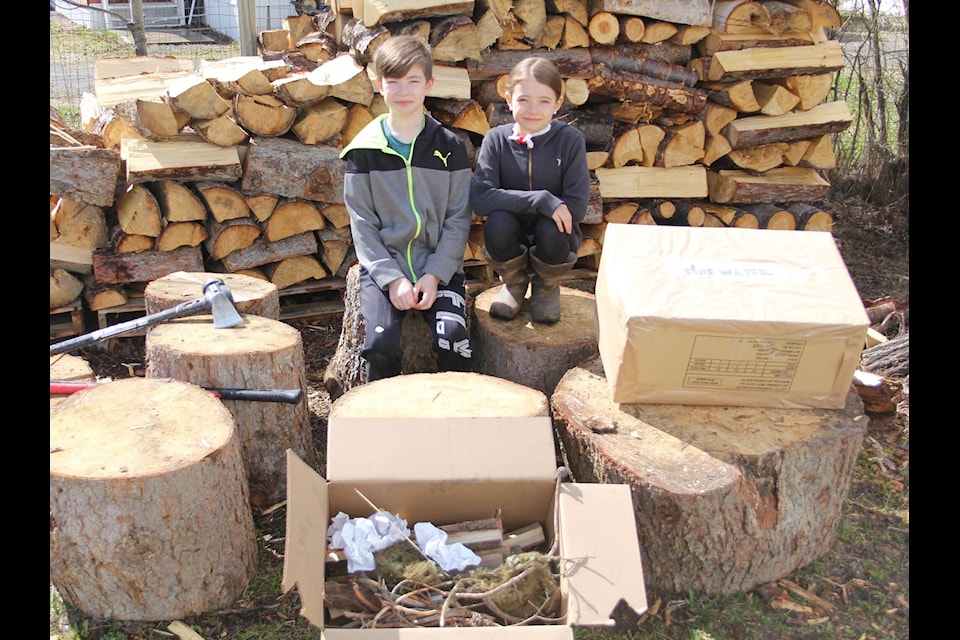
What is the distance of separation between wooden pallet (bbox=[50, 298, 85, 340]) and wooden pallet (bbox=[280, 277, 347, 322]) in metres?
1.01

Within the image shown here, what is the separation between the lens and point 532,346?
3.03 meters

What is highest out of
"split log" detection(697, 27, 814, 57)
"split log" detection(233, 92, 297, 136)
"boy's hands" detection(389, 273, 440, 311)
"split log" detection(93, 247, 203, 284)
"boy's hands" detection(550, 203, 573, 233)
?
"split log" detection(697, 27, 814, 57)

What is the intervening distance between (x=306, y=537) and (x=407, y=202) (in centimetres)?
157

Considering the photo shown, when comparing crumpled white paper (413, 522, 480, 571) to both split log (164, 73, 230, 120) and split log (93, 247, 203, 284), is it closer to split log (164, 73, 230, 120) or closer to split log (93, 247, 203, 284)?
split log (93, 247, 203, 284)

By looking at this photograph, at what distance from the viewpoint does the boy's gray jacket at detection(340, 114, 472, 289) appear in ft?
9.82

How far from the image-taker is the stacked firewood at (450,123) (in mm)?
3770

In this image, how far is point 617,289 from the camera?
2342 mm

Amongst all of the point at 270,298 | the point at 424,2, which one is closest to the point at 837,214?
the point at 424,2

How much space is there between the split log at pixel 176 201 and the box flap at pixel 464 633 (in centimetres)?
277

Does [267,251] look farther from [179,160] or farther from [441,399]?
[441,399]

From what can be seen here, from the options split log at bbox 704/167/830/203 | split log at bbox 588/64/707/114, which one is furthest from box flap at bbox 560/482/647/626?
split log at bbox 704/167/830/203

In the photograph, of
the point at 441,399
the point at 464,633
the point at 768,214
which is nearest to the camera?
the point at 464,633

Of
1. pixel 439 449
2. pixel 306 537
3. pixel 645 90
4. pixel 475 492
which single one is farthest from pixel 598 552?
pixel 645 90

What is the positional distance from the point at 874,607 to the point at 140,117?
372 centimetres
